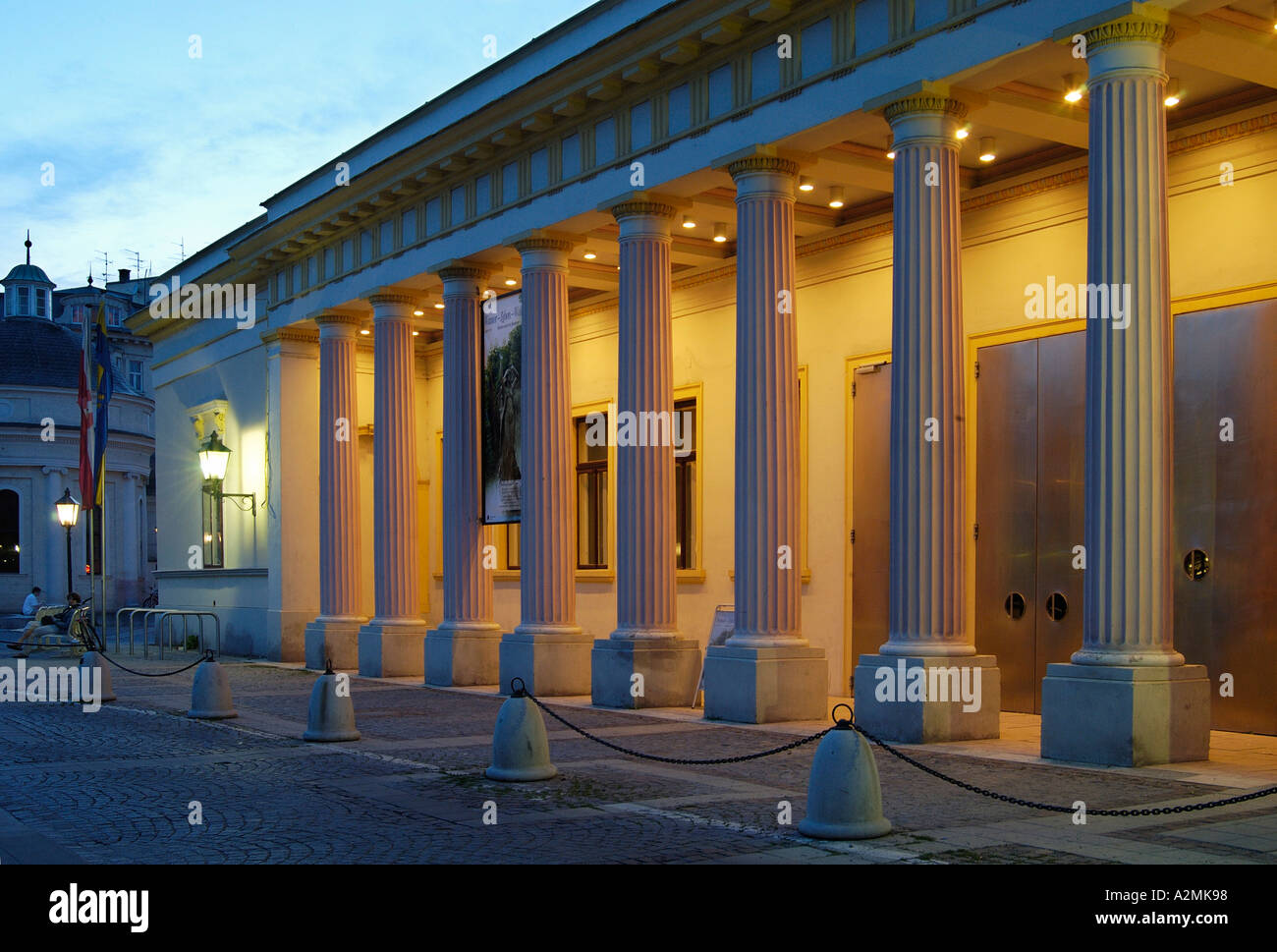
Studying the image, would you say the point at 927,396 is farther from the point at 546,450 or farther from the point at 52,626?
the point at 52,626

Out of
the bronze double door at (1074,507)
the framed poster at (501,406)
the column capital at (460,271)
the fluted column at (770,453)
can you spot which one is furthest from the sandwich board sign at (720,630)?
the column capital at (460,271)

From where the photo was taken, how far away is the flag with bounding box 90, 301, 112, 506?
2397 cm

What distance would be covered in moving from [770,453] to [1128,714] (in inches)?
211

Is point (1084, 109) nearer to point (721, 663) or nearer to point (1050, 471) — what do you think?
point (1050, 471)

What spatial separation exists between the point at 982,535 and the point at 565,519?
5.59 m

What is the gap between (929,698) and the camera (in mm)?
13180

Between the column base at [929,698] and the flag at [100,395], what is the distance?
50.1 ft

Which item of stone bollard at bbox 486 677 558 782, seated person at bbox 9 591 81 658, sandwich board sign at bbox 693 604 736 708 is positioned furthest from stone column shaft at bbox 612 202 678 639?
seated person at bbox 9 591 81 658

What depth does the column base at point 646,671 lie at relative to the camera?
1702 centimetres

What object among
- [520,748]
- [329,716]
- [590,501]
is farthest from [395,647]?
[520,748]

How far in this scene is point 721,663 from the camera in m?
15.6

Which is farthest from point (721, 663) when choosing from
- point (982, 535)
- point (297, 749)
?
point (297, 749)

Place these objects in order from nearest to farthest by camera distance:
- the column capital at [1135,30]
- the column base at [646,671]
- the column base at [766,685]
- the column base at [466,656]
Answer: the column capital at [1135,30]
the column base at [766,685]
the column base at [646,671]
the column base at [466,656]

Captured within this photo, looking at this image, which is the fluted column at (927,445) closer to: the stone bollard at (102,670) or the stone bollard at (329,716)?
the stone bollard at (329,716)
